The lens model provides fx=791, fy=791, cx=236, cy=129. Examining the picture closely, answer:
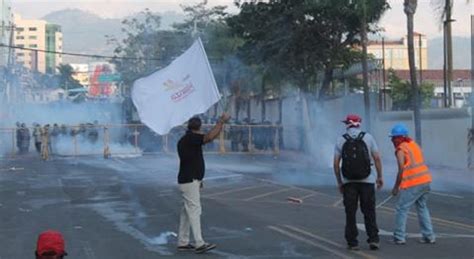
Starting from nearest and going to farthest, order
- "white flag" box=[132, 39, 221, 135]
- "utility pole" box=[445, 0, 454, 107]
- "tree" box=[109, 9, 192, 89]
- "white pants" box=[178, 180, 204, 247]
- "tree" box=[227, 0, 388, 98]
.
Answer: "white pants" box=[178, 180, 204, 247]
"white flag" box=[132, 39, 221, 135]
"utility pole" box=[445, 0, 454, 107]
"tree" box=[227, 0, 388, 98]
"tree" box=[109, 9, 192, 89]

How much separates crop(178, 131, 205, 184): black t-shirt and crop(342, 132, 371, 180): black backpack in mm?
1787

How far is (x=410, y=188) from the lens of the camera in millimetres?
10078

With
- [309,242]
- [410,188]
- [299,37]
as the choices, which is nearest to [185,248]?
[309,242]

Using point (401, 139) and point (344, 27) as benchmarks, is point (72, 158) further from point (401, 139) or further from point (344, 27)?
point (401, 139)

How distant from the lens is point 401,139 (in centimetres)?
1027

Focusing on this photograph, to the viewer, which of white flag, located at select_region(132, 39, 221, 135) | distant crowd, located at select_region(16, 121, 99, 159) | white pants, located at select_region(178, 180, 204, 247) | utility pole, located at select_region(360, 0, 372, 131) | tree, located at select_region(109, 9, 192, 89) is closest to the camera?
white pants, located at select_region(178, 180, 204, 247)

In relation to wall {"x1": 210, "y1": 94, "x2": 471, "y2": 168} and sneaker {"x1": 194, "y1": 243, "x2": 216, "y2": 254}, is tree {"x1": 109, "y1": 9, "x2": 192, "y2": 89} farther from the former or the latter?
sneaker {"x1": 194, "y1": 243, "x2": 216, "y2": 254}

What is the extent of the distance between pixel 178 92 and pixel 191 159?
86.5 inches

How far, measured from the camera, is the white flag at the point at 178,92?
454 inches

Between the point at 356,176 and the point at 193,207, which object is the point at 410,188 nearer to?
the point at 356,176

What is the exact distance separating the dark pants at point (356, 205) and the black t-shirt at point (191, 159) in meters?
1.83

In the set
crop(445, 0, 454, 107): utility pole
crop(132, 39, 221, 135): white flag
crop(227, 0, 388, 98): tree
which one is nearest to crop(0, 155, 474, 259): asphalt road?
crop(132, 39, 221, 135): white flag

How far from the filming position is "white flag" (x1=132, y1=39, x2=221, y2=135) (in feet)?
37.8

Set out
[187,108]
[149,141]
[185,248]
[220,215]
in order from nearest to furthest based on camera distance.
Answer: [185,248]
[187,108]
[220,215]
[149,141]
